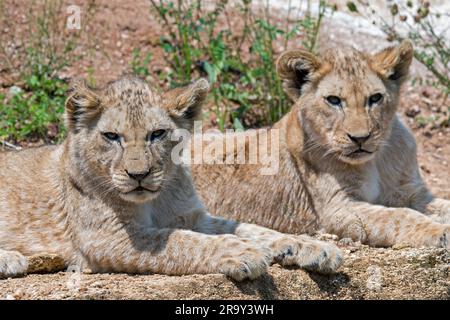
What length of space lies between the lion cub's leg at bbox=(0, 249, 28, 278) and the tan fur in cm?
201

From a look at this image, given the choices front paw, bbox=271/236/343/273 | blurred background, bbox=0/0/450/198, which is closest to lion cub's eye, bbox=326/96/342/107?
front paw, bbox=271/236/343/273

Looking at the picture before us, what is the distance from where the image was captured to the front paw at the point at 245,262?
6129 millimetres

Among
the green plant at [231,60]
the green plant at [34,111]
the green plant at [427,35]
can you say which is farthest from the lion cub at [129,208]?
the green plant at [427,35]

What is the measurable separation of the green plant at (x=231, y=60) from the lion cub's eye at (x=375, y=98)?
8.86 feet

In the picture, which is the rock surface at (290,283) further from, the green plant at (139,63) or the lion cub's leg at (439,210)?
the green plant at (139,63)

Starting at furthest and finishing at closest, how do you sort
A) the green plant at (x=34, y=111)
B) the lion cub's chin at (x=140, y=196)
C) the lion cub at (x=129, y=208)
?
the green plant at (x=34, y=111), the lion cub's chin at (x=140, y=196), the lion cub at (x=129, y=208)

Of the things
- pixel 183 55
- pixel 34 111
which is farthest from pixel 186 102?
pixel 183 55

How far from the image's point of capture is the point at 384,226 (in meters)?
7.53

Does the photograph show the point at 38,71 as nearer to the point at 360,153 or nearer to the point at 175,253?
the point at 360,153

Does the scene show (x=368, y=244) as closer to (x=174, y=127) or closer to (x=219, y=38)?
(x=174, y=127)

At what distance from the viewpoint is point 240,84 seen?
1170cm

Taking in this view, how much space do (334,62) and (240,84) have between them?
3714mm

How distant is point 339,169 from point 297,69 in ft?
2.86

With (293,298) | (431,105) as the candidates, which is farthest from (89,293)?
(431,105)
